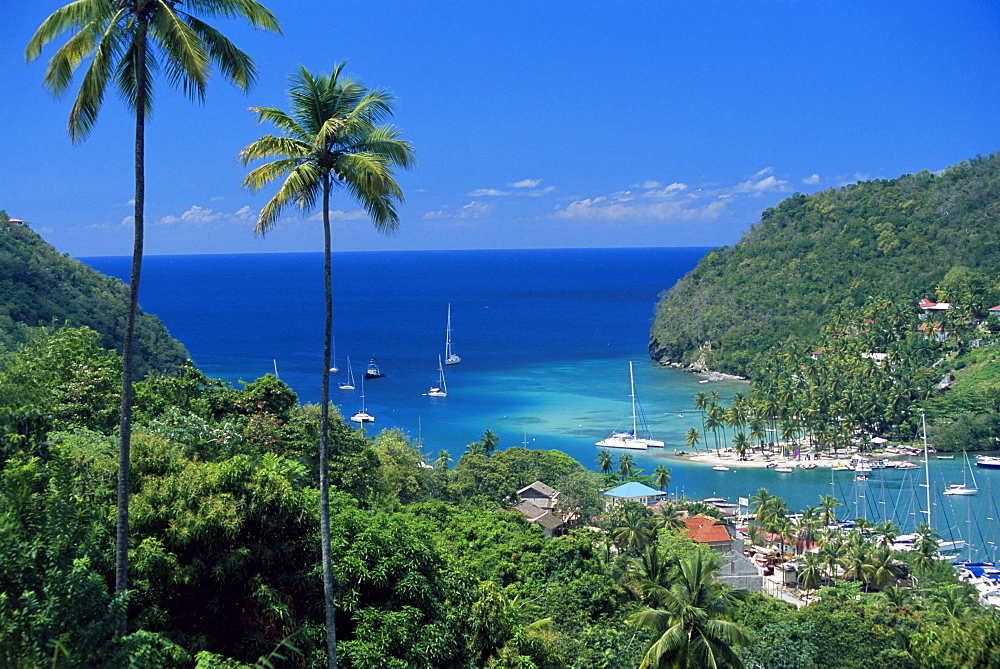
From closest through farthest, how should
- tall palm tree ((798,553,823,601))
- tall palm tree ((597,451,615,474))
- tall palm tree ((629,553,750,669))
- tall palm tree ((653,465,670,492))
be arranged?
tall palm tree ((629,553,750,669)) < tall palm tree ((798,553,823,601)) < tall palm tree ((653,465,670,492)) < tall palm tree ((597,451,615,474))

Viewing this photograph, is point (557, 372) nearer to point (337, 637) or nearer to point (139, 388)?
point (139, 388)

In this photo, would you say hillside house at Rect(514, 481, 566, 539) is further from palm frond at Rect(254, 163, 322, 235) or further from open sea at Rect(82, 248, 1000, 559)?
palm frond at Rect(254, 163, 322, 235)

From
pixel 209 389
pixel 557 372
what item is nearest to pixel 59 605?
pixel 209 389

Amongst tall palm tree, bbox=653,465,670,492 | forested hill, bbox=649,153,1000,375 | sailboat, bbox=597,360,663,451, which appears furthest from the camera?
forested hill, bbox=649,153,1000,375

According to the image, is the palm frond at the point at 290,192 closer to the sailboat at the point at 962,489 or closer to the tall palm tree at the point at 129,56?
the tall palm tree at the point at 129,56

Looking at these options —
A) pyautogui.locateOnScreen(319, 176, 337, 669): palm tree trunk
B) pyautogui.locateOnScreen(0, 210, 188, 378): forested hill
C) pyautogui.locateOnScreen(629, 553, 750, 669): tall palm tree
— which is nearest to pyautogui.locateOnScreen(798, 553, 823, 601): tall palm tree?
pyautogui.locateOnScreen(629, 553, 750, 669): tall palm tree

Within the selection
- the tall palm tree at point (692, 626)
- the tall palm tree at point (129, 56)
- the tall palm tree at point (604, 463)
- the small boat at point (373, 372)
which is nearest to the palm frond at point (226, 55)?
the tall palm tree at point (129, 56)

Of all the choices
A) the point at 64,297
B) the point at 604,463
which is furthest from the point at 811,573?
the point at 64,297

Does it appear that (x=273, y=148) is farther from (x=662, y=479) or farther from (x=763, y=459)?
(x=763, y=459)
